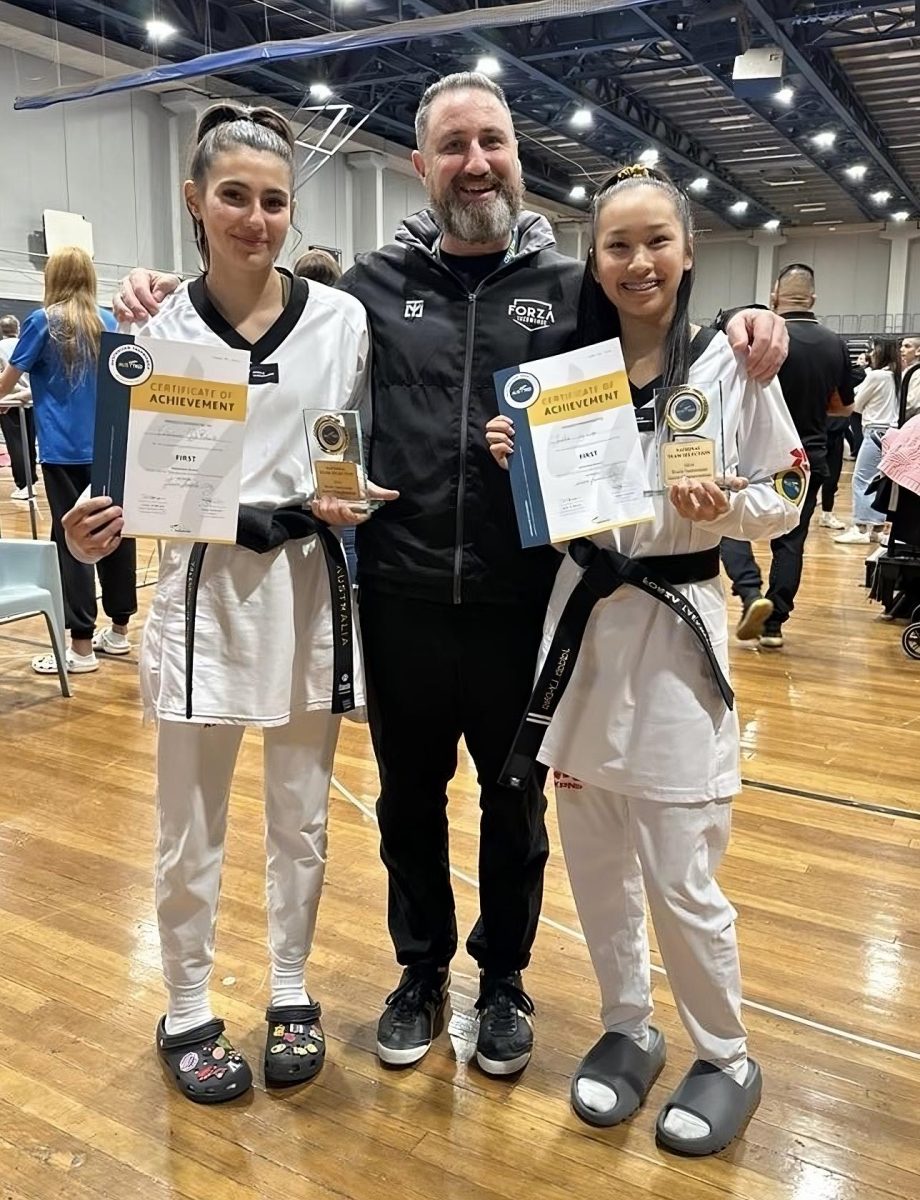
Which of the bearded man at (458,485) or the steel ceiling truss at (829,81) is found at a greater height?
the steel ceiling truss at (829,81)

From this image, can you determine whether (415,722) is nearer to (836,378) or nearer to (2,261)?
(836,378)

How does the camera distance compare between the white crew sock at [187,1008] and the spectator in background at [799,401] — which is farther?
the spectator in background at [799,401]

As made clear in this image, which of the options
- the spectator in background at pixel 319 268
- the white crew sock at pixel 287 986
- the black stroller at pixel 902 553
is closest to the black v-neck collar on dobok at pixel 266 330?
the white crew sock at pixel 287 986

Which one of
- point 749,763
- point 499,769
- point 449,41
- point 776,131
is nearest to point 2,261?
point 449,41

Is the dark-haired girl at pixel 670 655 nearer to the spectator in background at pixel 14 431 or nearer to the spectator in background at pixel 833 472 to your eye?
the spectator in background at pixel 833 472

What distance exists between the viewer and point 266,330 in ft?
5.28

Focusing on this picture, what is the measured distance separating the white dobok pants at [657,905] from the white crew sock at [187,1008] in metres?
0.70

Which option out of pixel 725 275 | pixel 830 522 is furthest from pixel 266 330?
pixel 725 275

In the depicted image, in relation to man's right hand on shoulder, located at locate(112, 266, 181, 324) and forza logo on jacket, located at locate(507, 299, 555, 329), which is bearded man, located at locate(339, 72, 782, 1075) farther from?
man's right hand on shoulder, located at locate(112, 266, 181, 324)

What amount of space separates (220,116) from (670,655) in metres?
1.08

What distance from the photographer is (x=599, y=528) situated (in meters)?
1.47

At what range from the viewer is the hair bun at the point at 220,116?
1.56 m

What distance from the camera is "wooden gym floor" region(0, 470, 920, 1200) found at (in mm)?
1596

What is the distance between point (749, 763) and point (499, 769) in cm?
183
